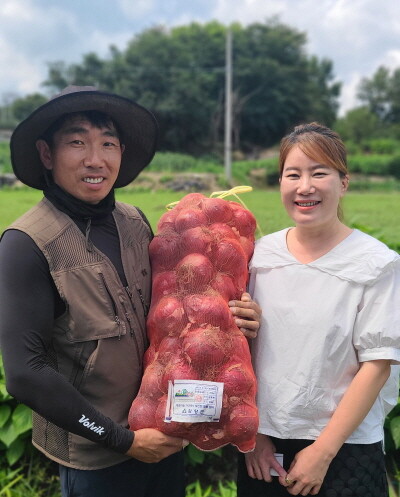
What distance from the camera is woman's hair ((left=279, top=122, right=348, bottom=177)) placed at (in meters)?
1.71

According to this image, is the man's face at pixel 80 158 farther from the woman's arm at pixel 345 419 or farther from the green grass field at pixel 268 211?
the green grass field at pixel 268 211

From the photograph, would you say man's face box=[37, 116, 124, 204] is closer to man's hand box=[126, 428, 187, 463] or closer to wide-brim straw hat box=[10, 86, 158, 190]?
wide-brim straw hat box=[10, 86, 158, 190]

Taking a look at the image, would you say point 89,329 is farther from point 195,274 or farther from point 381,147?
point 381,147

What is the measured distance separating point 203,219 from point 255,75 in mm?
38585

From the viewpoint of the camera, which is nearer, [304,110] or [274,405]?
[274,405]

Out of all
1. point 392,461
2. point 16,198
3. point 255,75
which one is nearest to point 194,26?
point 255,75

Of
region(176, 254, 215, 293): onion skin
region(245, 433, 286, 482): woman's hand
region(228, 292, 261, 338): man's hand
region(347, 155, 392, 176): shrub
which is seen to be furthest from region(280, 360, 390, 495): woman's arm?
region(347, 155, 392, 176): shrub

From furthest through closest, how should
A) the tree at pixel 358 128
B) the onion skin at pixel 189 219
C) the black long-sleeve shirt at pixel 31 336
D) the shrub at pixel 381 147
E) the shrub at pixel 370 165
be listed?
the tree at pixel 358 128
the shrub at pixel 381 147
the shrub at pixel 370 165
the onion skin at pixel 189 219
the black long-sleeve shirt at pixel 31 336

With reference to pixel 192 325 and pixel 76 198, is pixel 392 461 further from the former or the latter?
pixel 76 198

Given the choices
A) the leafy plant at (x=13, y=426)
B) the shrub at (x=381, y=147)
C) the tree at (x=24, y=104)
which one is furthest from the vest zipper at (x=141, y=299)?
the tree at (x=24, y=104)

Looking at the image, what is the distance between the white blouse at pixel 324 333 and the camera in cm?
164

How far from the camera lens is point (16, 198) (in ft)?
24.7

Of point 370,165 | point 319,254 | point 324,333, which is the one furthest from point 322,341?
point 370,165

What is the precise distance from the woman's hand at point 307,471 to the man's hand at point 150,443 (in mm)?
399
